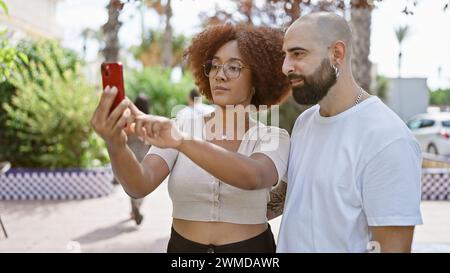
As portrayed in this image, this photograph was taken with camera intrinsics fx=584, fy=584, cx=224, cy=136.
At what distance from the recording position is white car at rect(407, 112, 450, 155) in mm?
17312

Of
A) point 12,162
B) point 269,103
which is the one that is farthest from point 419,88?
point 269,103

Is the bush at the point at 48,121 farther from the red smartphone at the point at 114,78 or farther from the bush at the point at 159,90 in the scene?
the red smartphone at the point at 114,78

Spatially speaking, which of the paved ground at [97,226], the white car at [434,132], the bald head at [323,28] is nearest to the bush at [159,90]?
the white car at [434,132]

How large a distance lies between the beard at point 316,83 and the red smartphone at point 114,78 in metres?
0.62

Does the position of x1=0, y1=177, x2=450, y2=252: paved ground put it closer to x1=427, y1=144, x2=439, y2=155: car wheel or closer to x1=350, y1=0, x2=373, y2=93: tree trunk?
x1=350, y1=0, x2=373, y2=93: tree trunk

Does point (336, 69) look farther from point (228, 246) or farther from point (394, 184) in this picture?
point (228, 246)

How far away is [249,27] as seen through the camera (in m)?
2.43

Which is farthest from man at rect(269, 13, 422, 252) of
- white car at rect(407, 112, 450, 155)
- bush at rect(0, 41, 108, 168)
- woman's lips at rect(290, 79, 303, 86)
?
white car at rect(407, 112, 450, 155)

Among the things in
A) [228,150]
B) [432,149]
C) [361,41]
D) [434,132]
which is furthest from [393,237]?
[432,149]

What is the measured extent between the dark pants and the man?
9.8 inches

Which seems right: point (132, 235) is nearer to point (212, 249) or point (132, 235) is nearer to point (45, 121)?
point (45, 121)

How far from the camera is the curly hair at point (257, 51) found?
2.32 m

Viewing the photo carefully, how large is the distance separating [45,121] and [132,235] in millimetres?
4339

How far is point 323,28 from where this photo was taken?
1.93m
